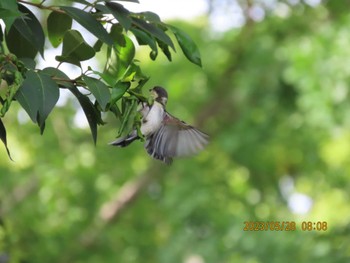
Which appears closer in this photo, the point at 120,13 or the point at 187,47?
the point at 120,13

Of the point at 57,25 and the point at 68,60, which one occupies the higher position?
the point at 57,25

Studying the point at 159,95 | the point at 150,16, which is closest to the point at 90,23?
the point at 150,16

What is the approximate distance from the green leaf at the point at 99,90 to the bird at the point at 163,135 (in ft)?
0.56

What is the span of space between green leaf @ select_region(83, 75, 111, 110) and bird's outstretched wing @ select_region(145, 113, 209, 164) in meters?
0.38

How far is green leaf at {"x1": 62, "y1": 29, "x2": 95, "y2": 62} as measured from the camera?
73.0 inches

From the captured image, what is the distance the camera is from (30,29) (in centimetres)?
188

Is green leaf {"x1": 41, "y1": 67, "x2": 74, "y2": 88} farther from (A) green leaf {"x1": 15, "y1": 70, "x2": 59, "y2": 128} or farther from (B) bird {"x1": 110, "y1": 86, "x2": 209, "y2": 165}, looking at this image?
(B) bird {"x1": 110, "y1": 86, "x2": 209, "y2": 165}

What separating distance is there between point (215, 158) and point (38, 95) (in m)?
7.89

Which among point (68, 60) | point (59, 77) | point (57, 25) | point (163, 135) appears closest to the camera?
point (59, 77)

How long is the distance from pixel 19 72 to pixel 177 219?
6.62 m

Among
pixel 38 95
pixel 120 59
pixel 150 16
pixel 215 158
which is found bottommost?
pixel 38 95

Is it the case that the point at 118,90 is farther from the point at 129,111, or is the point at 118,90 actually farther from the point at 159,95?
the point at 159,95

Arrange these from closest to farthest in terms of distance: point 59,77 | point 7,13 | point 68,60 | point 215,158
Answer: point 7,13, point 59,77, point 68,60, point 215,158

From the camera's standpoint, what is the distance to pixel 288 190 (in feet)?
31.0
